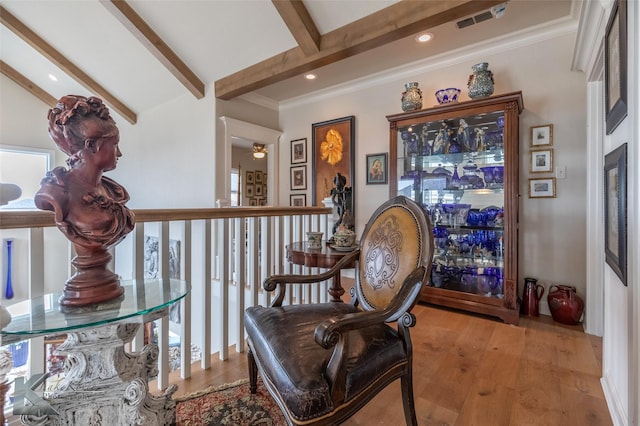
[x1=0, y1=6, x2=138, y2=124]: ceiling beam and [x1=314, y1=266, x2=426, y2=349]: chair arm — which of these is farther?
[x1=0, y1=6, x2=138, y2=124]: ceiling beam

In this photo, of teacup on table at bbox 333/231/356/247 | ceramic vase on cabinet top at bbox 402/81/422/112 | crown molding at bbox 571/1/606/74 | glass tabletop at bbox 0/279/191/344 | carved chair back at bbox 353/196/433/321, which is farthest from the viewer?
ceramic vase on cabinet top at bbox 402/81/422/112

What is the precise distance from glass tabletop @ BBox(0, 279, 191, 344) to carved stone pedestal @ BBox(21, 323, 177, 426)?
4.0 inches

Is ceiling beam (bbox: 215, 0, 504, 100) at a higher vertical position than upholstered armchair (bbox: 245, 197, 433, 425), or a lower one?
higher

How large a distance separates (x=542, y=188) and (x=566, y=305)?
1.05 m

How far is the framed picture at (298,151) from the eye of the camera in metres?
4.55

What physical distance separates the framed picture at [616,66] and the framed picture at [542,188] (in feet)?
4.09

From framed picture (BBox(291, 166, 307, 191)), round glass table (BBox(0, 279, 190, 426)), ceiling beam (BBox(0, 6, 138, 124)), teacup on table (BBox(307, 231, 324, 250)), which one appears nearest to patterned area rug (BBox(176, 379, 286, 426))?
round glass table (BBox(0, 279, 190, 426))

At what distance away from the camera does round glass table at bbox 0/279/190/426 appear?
937mm

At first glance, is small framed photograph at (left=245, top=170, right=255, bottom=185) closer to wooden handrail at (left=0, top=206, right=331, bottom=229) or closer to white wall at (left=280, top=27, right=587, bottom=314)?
wooden handrail at (left=0, top=206, right=331, bottom=229)

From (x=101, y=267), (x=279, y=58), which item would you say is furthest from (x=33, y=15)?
(x=101, y=267)

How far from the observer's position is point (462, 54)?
315 cm

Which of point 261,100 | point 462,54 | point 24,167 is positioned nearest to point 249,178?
point 261,100

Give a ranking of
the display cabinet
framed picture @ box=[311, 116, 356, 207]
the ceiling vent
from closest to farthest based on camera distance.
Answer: the ceiling vent → the display cabinet → framed picture @ box=[311, 116, 356, 207]

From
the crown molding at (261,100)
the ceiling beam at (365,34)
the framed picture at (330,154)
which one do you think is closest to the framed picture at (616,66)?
the ceiling beam at (365,34)
